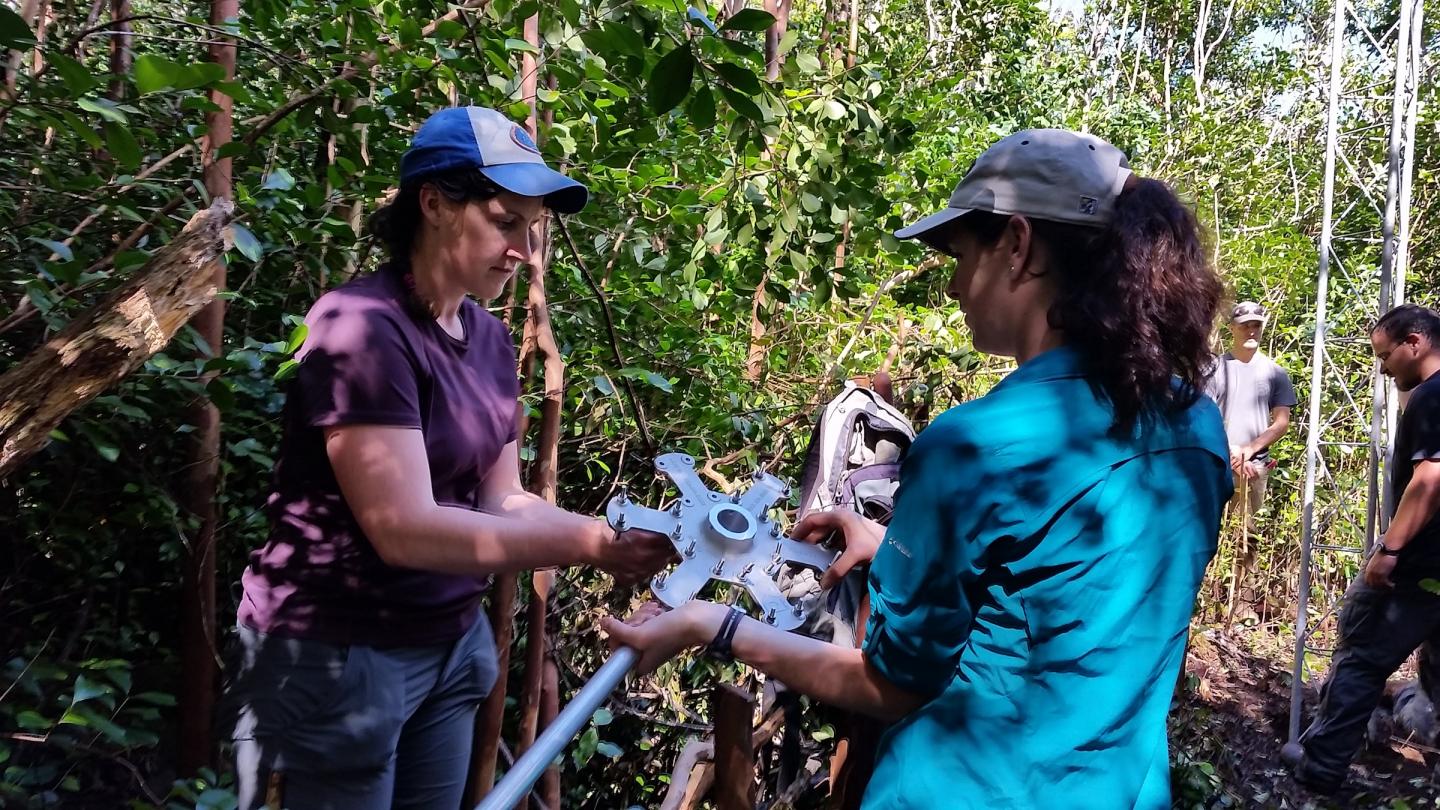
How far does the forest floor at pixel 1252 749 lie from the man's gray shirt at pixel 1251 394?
1578 millimetres

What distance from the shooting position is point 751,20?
1.22 metres

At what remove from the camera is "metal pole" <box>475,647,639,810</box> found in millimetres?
969

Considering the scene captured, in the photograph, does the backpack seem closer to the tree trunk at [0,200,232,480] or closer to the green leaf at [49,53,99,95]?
the tree trunk at [0,200,232,480]

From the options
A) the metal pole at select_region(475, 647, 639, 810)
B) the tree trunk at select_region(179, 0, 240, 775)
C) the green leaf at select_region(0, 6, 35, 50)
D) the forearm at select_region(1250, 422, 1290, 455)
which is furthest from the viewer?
the forearm at select_region(1250, 422, 1290, 455)

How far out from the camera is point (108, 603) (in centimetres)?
271

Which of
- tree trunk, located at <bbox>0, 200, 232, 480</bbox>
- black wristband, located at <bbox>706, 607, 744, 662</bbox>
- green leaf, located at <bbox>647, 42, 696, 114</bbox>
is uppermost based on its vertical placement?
green leaf, located at <bbox>647, 42, 696, 114</bbox>

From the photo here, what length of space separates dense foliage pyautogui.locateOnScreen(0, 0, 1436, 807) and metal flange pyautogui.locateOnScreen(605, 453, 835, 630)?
21.6 inches

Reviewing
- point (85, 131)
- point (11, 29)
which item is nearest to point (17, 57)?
point (85, 131)

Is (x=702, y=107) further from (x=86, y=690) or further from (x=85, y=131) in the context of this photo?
(x=86, y=690)

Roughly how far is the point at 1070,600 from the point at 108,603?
2.64m

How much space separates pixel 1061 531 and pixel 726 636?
52 centimetres

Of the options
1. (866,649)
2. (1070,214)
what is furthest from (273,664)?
(1070,214)

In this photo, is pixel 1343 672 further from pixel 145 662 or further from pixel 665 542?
pixel 145 662

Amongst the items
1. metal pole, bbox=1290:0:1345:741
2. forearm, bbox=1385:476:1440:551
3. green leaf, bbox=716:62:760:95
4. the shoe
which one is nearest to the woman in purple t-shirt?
green leaf, bbox=716:62:760:95
